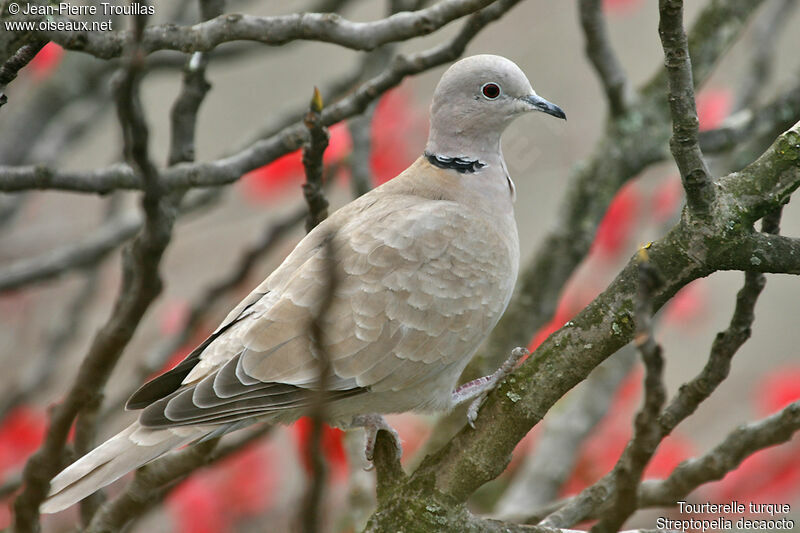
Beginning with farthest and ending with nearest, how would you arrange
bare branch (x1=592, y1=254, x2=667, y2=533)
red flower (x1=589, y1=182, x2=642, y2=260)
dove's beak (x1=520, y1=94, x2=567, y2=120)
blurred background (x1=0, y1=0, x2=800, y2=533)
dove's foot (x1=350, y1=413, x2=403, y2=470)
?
red flower (x1=589, y1=182, x2=642, y2=260) < blurred background (x1=0, y1=0, x2=800, y2=533) < dove's beak (x1=520, y1=94, x2=567, y2=120) < dove's foot (x1=350, y1=413, x2=403, y2=470) < bare branch (x1=592, y1=254, x2=667, y2=533)

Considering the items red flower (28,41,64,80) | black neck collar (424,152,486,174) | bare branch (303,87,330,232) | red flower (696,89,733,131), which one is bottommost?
bare branch (303,87,330,232)

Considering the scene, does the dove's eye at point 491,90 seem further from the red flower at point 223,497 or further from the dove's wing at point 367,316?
the red flower at point 223,497

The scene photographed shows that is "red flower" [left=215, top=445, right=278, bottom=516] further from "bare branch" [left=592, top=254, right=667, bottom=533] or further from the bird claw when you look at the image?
"bare branch" [left=592, top=254, right=667, bottom=533]

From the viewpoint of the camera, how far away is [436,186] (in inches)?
131

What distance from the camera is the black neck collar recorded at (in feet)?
11.3

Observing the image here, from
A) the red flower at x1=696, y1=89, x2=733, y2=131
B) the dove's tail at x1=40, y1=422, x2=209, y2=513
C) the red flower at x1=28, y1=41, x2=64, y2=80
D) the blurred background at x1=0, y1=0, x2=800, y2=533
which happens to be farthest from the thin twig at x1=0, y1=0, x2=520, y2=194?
the red flower at x1=696, y1=89, x2=733, y2=131

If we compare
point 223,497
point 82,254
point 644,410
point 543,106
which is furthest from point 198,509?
point 644,410

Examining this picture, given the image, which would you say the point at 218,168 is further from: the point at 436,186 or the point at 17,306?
the point at 17,306

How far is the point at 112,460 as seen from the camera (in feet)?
8.30

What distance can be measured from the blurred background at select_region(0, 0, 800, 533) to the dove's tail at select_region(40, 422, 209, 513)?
0.96 metres

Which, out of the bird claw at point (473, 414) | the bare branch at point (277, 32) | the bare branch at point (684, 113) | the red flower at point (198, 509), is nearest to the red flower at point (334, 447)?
the red flower at point (198, 509)

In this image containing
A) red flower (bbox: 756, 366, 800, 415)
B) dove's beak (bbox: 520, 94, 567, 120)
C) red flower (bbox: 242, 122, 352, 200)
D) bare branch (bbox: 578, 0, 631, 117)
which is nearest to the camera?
dove's beak (bbox: 520, 94, 567, 120)

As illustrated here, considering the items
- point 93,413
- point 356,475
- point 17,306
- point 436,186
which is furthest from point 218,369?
point 17,306

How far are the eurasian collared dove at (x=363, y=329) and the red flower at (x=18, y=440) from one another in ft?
7.73
